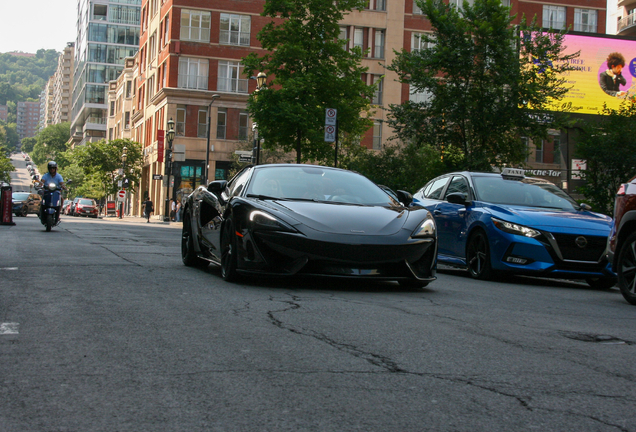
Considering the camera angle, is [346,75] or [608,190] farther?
[346,75]

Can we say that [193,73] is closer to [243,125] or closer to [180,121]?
[180,121]

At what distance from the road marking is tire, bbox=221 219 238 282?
9.54 feet

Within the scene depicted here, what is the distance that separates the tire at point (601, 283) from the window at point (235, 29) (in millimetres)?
49381

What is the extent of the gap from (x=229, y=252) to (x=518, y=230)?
3.95 metres

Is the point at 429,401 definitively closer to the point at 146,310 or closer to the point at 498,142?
the point at 146,310

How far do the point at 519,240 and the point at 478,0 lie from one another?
47.1 feet

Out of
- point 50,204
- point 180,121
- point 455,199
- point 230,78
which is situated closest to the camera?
point 455,199

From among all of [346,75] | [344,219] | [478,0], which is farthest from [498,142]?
Result: [344,219]

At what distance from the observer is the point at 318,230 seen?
7.30 meters

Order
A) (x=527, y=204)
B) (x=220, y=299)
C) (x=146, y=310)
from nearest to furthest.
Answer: (x=146, y=310), (x=220, y=299), (x=527, y=204)

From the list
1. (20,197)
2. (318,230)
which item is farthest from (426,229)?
(20,197)

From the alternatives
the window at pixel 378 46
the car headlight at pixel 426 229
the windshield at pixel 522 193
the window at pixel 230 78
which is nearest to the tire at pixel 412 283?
the car headlight at pixel 426 229

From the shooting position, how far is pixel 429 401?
3.51 meters

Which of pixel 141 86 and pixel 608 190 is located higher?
pixel 141 86
